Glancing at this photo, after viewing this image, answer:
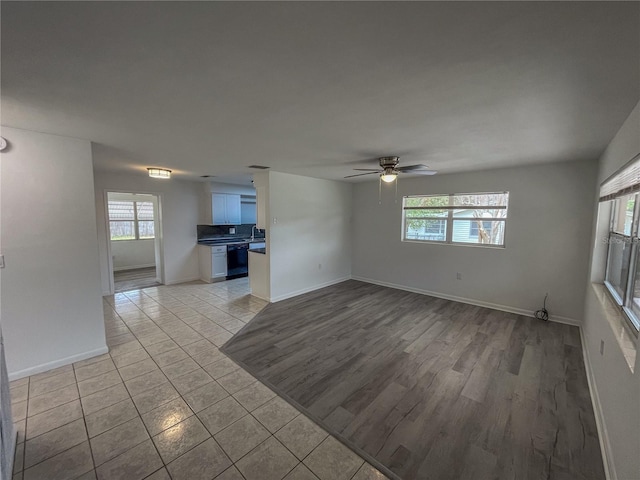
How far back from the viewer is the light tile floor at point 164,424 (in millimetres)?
1642

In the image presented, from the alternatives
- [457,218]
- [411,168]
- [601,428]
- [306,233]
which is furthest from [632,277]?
[306,233]

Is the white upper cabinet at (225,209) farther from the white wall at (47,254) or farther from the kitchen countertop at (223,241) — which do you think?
the white wall at (47,254)

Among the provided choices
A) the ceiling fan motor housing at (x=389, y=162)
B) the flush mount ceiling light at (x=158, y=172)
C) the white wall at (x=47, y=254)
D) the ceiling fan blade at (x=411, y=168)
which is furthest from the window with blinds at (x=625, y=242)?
the flush mount ceiling light at (x=158, y=172)

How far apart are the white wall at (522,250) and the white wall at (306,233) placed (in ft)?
4.03

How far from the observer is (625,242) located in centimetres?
221

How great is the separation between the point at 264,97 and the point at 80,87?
3.54 ft

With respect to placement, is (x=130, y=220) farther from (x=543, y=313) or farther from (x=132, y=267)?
(x=543, y=313)

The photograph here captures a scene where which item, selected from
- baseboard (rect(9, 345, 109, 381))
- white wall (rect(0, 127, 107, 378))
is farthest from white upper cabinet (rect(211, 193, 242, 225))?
baseboard (rect(9, 345, 109, 381))

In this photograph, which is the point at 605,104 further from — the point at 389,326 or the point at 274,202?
the point at 274,202

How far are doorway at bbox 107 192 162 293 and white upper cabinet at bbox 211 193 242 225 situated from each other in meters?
1.90

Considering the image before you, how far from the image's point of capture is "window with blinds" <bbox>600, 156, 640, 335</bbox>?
6.12 feet

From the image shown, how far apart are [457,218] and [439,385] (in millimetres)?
3197

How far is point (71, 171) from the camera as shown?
104 inches

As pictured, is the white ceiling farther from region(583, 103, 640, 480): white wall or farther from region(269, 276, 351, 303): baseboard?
region(269, 276, 351, 303): baseboard
